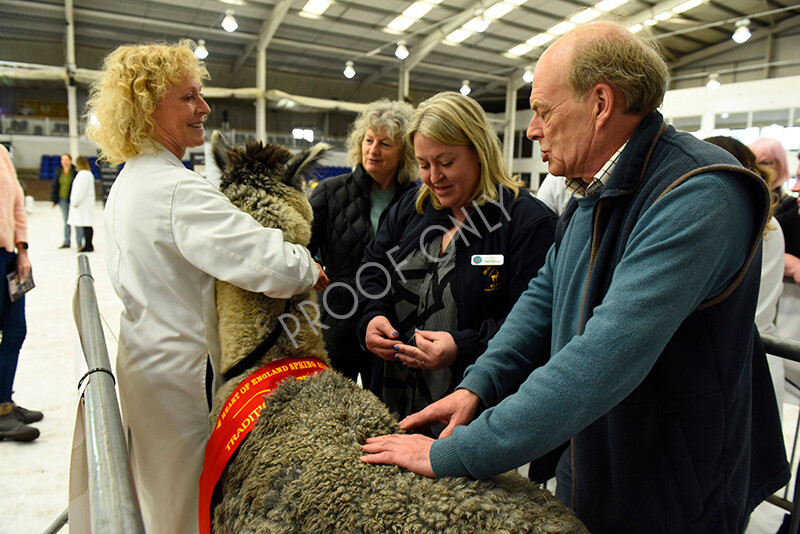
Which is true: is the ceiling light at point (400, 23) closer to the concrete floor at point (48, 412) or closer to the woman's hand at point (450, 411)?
the concrete floor at point (48, 412)

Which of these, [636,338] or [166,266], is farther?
[166,266]

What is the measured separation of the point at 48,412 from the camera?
344 centimetres

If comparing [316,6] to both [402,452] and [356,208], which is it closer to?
[356,208]

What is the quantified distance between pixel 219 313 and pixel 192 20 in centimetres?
1796

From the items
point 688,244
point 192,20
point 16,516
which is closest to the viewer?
point 688,244

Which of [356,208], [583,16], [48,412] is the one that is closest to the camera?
[356,208]

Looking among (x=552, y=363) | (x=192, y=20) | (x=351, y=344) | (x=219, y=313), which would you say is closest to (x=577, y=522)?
(x=552, y=363)

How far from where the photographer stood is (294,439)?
1.15m

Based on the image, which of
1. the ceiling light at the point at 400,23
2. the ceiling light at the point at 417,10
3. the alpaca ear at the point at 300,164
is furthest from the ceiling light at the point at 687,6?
the alpaca ear at the point at 300,164

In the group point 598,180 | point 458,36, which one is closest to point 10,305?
point 598,180

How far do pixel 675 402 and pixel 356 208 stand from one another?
1.84 meters

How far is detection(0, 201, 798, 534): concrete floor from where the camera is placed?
96.4 inches

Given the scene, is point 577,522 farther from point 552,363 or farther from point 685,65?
point 685,65

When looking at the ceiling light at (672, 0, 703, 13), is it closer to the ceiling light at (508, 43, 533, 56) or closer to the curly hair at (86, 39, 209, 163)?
the ceiling light at (508, 43, 533, 56)
